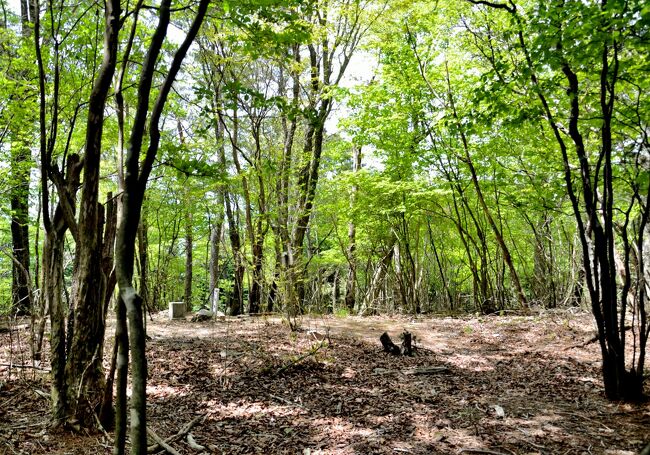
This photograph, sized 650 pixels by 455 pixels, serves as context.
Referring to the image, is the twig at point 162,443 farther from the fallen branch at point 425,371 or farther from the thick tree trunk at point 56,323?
the fallen branch at point 425,371

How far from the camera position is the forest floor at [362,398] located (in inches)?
129

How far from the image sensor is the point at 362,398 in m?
4.45

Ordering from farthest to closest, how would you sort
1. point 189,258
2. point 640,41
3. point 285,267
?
point 189,258 → point 285,267 → point 640,41

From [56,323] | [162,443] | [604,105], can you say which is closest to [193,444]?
[162,443]

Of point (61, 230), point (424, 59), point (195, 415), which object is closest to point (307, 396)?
point (195, 415)

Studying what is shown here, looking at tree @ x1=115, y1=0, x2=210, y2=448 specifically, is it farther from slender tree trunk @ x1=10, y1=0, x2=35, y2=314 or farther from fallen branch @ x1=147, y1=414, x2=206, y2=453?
slender tree trunk @ x1=10, y1=0, x2=35, y2=314

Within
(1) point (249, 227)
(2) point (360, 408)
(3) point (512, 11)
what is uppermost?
(3) point (512, 11)

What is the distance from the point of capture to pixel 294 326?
24.4 feet

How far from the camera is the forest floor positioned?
129 inches

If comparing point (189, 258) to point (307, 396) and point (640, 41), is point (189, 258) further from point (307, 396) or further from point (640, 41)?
point (640, 41)

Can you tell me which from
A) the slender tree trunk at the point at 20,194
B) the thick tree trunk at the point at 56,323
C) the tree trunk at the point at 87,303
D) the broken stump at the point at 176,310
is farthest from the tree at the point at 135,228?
the broken stump at the point at 176,310

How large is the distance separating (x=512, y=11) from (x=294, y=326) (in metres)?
5.54

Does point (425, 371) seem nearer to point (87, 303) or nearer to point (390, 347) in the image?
point (390, 347)

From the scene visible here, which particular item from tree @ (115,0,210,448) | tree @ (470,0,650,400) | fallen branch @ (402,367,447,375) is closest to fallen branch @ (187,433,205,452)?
tree @ (115,0,210,448)
